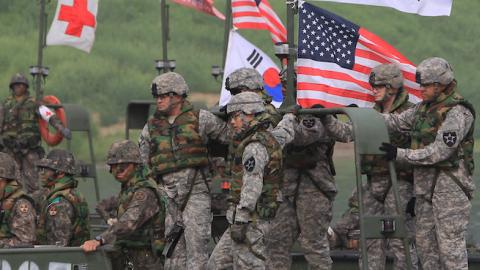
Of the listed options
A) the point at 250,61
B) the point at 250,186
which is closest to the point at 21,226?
the point at 250,186

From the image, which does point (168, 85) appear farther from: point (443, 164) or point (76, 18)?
point (76, 18)

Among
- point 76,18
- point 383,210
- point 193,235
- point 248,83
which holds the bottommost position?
point 193,235

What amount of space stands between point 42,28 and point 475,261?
8233mm

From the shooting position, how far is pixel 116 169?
1120 cm

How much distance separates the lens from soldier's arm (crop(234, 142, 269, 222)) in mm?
10961

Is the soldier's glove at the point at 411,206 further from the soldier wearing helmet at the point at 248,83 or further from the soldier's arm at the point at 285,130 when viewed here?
the soldier wearing helmet at the point at 248,83

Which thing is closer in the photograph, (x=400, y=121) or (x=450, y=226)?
(x=450, y=226)

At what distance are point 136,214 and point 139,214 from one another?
0.08ft

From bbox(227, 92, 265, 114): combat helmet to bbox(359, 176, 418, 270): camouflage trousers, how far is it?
1.43 meters

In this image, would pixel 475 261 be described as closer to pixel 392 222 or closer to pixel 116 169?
pixel 392 222

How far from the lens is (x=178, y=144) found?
1247 centimetres

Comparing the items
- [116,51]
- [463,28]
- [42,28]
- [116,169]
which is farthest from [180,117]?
[116,51]

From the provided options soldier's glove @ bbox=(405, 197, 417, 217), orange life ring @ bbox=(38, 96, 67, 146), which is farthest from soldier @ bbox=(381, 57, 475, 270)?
orange life ring @ bbox=(38, 96, 67, 146)

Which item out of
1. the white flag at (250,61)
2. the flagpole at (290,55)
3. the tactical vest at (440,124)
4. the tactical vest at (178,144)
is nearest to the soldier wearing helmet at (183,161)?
the tactical vest at (178,144)
